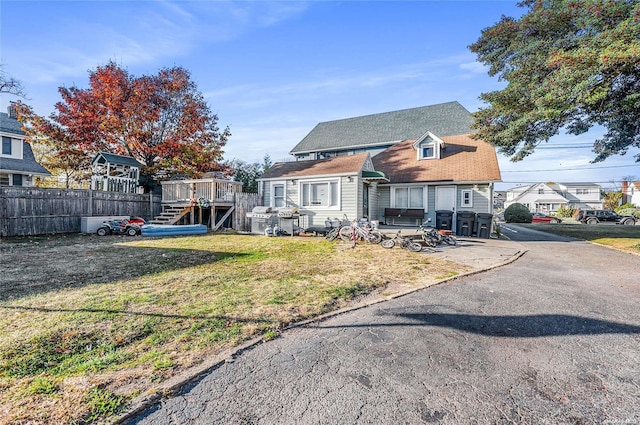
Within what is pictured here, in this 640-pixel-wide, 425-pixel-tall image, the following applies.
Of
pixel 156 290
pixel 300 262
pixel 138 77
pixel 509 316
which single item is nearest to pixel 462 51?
pixel 300 262

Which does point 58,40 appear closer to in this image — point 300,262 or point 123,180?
point 123,180

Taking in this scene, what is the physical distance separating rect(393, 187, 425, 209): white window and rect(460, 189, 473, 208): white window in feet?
6.70

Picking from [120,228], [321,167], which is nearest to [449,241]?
[321,167]

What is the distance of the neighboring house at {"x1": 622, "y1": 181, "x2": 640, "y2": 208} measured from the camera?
4909 cm

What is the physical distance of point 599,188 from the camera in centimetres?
5300

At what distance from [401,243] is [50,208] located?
1462cm

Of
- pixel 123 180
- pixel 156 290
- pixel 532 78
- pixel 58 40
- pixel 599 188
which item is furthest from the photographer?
pixel 599 188

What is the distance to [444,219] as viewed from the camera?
15180 millimetres

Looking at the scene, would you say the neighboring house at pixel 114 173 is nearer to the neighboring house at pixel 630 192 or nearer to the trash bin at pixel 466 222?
the trash bin at pixel 466 222

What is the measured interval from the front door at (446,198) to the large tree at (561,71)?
126 inches

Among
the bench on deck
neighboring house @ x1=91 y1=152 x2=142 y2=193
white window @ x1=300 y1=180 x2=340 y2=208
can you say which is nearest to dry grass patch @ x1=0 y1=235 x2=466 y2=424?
white window @ x1=300 y1=180 x2=340 y2=208

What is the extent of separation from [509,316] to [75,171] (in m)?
26.5

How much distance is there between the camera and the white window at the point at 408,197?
663 inches

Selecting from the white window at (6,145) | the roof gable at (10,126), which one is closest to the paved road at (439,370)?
the roof gable at (10,126)
